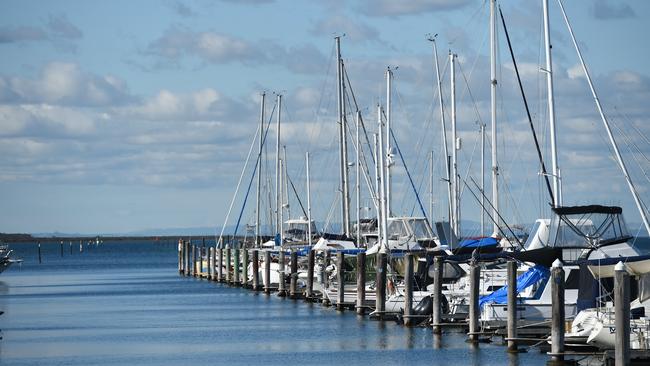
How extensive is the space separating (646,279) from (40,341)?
74.5ft

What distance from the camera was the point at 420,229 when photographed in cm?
6831

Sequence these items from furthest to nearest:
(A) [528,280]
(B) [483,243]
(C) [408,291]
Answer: (B) [483,243]
(C) [408,291]
(A) [528,280]

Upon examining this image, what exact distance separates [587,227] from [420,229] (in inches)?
1061

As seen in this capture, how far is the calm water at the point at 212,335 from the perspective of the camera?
40.2m

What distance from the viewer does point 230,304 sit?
65.9m

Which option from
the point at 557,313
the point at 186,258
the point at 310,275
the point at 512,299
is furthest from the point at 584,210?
the point at 186,258

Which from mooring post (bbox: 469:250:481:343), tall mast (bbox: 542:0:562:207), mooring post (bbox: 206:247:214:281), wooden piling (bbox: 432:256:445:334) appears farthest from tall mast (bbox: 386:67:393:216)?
mooring post (bbox: 206:247:214:281)

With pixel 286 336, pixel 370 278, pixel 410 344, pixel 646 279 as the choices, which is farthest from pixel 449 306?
pixel 370 278

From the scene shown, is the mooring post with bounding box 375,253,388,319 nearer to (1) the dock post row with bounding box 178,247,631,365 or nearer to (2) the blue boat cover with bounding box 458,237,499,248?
(1) the dock post row with bounding box 178,247,631,365

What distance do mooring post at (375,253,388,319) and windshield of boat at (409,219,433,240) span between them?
18.8 meters

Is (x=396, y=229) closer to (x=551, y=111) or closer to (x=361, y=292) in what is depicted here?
(x=361, y=292)

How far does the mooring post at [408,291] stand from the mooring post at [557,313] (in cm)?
1172

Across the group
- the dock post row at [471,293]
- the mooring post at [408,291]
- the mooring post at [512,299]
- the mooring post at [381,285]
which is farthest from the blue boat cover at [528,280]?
the mooring post at [381,285]

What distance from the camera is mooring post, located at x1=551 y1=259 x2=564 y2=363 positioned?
32438 millimetres
